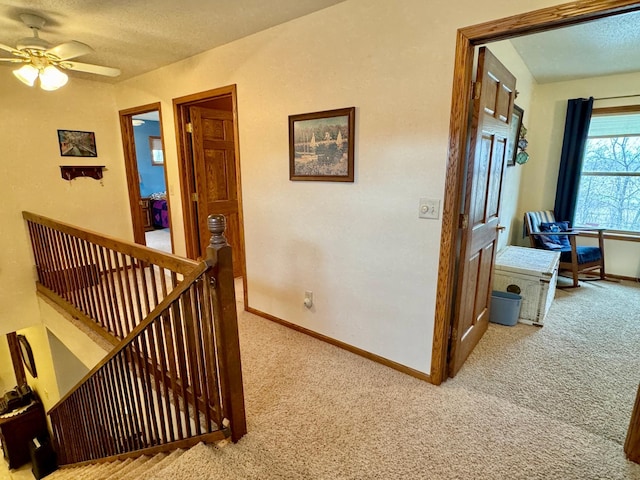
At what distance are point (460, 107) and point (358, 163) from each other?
0.66 meters

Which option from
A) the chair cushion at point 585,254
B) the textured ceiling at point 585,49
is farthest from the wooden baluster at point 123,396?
the chair cushion at point 585,254

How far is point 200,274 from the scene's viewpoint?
1378mm

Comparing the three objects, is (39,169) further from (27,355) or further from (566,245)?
(566,245)

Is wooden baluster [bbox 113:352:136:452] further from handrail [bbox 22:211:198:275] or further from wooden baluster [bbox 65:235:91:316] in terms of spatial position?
wooden baluster [bbox 65:235:91:316]

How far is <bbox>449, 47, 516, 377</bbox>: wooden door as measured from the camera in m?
1.84

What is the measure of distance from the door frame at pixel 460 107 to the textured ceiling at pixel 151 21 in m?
0.91

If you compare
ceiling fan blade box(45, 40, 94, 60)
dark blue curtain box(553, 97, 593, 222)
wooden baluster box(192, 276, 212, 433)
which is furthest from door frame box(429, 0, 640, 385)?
dark blue curtain box(553, 97, 593, 222)

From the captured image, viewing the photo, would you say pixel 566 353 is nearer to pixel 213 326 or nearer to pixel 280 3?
pixel 213 326

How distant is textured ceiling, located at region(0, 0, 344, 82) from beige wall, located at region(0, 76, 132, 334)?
40.1 inches

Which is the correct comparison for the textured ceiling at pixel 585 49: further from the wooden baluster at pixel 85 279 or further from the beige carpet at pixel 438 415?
the wooden baluster at pixel 85 279

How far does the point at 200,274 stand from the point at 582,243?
4.84 metres

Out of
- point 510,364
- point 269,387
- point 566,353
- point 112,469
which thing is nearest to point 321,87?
point 269,387

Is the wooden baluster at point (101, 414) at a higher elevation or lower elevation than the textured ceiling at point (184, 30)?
lower

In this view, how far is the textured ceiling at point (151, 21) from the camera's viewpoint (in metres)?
2.02
